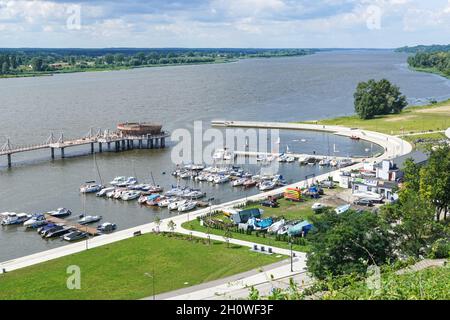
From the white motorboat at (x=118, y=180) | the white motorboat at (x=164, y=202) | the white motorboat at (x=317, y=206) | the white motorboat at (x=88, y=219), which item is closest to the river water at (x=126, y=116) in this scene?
the white motorboat at (x=164, y=202)

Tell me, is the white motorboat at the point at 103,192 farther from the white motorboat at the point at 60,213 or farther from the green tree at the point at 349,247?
the green tree at the point at 349,247

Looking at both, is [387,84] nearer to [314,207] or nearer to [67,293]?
[314,207]

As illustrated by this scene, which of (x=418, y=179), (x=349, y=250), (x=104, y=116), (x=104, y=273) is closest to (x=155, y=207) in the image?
(x=104, y=273)

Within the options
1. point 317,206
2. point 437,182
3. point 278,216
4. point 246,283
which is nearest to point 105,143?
point 278,216

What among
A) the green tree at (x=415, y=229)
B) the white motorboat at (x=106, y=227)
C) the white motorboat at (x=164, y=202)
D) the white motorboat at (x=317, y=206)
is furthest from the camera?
the white motorboat at (x=164, y=202)

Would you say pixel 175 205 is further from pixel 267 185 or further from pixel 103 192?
pixel 267 185

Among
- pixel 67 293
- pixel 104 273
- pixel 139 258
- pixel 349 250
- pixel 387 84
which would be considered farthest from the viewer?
pixel 387 84
